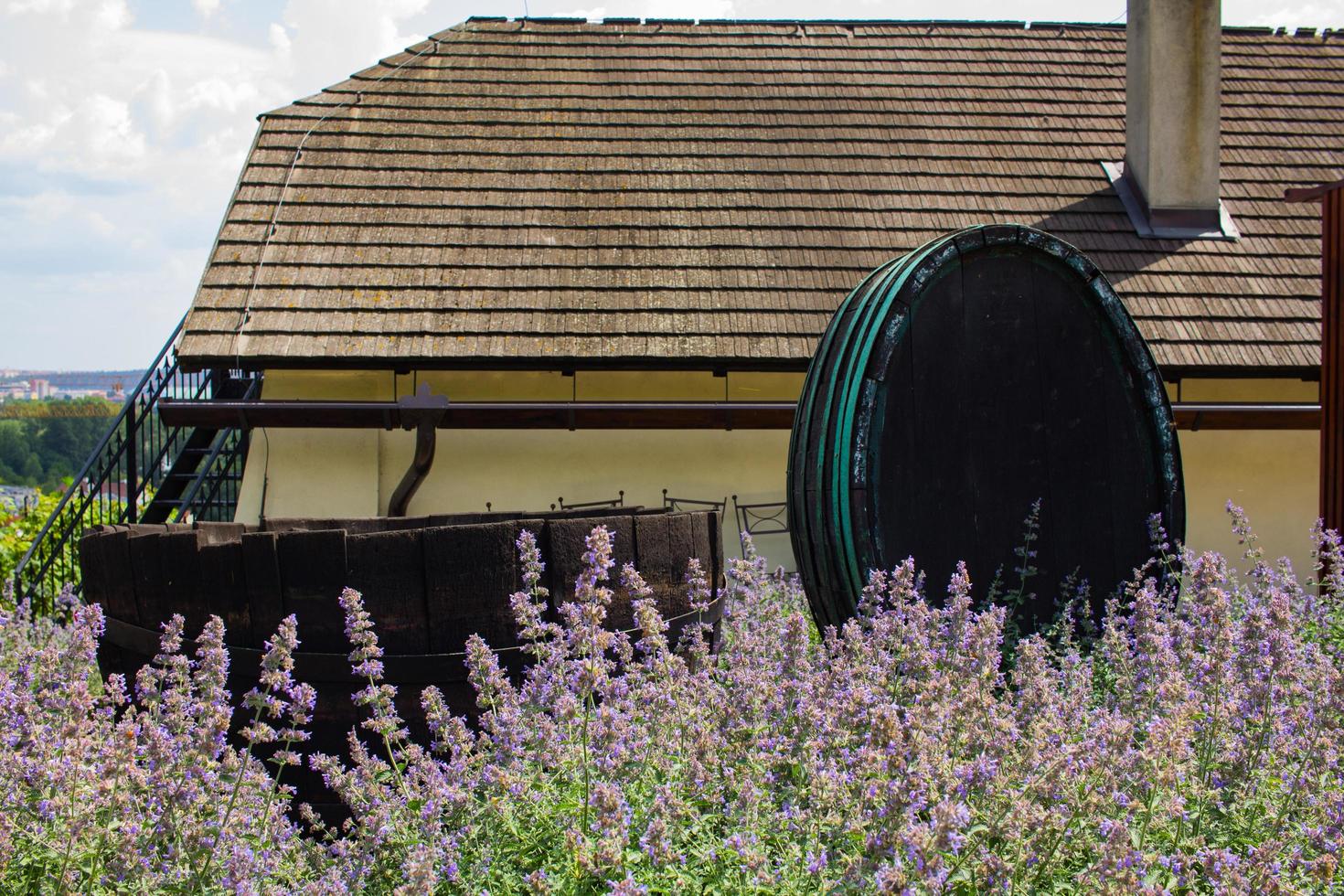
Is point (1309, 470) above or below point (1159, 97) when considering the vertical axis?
below

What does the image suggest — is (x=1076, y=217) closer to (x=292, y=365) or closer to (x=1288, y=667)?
(x=292, y=365)

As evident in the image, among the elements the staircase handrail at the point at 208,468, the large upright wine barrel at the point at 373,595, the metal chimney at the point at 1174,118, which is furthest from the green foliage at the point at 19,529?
the metal chimney at the point at 1174,118

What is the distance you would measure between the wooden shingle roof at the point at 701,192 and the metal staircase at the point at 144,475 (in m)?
0.95

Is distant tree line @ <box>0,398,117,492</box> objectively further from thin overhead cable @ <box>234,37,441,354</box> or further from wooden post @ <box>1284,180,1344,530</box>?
wooden post @ <box>1284,180,1344,530</box>

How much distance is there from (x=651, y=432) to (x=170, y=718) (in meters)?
6.65

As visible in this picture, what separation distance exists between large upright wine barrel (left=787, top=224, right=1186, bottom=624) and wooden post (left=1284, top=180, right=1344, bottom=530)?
2.83 meters

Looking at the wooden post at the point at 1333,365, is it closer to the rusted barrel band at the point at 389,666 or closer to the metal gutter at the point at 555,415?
the metal gutter at the point at 555,415

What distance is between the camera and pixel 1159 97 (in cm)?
993

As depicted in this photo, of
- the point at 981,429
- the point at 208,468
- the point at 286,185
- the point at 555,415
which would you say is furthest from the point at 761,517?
the point at 208,468

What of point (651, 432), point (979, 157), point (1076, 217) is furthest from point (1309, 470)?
point (651, 432)

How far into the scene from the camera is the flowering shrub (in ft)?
7.32

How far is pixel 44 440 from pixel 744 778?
1414 inches

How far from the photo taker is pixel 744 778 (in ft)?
8.09

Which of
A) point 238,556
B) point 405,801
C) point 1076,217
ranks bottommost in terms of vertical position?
point 405,801
